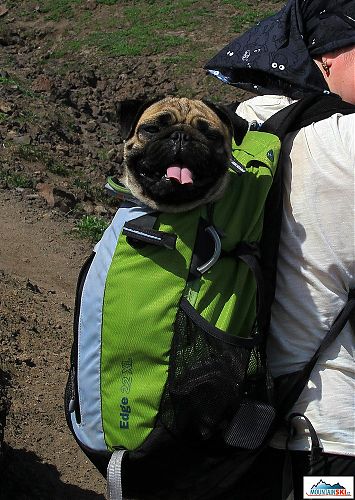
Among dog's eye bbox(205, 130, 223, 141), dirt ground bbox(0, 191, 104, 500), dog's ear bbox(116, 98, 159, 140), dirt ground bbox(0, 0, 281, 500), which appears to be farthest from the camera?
dirt ground bbox(0, 0, 281, 500)

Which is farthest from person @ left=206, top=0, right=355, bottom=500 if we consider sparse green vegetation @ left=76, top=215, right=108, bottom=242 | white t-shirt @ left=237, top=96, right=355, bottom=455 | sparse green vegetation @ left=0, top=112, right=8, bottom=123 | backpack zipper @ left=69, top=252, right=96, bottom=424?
sparse green vegetation @ left=0, top=112, right=8, bottom=123

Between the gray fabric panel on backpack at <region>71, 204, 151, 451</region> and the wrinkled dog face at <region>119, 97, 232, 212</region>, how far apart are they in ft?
0.27

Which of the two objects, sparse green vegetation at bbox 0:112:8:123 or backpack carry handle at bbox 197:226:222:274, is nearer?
backpack carry handle at bbox 197:226:222:274

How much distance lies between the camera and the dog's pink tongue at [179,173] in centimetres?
205

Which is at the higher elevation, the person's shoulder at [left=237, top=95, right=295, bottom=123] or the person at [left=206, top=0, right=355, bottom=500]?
the person's shoulder at [left=237, top=95, right=295, bottom=123]

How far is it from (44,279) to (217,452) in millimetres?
5008

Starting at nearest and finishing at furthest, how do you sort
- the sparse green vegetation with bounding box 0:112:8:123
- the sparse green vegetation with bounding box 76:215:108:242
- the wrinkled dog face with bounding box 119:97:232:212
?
the wrinkled dog face with bounding box 119:97:232:212 < the sparse green vegetation with bounding box 76:215:108:242 < the sparse green vegetation with bounding box 0:112:8:123

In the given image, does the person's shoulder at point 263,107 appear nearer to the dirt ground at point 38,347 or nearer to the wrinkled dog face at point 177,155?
the wrinkled dog face at point 177,155

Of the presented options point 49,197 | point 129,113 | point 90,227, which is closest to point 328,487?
point 129,113

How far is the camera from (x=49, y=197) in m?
8.42

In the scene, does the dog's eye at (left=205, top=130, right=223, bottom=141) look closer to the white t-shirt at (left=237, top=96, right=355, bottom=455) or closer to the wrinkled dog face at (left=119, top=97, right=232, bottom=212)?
the wrinkled dog face at (left=119, top=97, right=232, bottom=212)

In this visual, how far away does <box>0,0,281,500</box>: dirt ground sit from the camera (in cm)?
475

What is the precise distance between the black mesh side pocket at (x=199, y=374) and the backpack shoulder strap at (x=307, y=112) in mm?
584

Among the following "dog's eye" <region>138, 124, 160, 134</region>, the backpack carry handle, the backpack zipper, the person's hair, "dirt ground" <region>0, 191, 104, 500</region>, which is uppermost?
the person's hair
